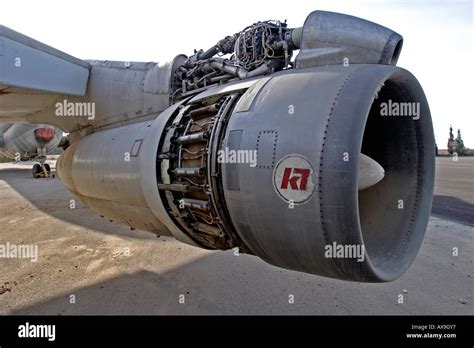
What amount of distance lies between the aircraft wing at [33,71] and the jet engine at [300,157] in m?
2.12

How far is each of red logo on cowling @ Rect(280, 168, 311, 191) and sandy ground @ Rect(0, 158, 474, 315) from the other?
238 cm

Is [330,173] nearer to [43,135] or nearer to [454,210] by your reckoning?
[454,210]

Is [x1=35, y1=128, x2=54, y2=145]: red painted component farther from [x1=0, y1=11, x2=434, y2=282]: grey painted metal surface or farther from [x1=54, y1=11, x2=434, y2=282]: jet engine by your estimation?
[x1=54, y1=11, x2=434, y2=282]: jet engine

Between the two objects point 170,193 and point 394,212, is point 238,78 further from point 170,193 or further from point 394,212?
point 394,212

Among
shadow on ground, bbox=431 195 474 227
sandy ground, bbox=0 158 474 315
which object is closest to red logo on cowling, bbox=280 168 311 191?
sandy ground, bbox=0 158 474 315

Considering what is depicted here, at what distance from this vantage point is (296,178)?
8.13 feet

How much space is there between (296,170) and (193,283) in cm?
334

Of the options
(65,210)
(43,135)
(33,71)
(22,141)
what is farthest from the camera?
(22,141)

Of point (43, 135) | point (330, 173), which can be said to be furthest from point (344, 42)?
point (43, 135)

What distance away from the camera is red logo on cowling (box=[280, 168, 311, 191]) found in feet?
8.00

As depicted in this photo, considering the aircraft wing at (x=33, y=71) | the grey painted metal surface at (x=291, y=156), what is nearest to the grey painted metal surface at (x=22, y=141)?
the aircraft wing at (x=33, y=71)

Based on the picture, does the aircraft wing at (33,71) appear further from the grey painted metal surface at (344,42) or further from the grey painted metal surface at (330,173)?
the grey painted metal surface at (344,42)
